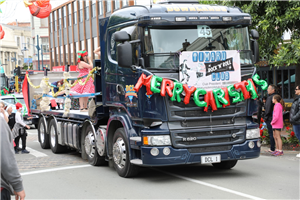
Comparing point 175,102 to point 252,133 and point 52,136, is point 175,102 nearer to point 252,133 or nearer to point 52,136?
point 252,133

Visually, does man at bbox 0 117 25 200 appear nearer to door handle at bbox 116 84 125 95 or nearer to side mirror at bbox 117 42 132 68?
side mirror at bbox 117 42 132 68

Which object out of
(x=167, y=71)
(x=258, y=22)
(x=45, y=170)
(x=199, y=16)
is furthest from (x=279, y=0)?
(x=45, y=170)

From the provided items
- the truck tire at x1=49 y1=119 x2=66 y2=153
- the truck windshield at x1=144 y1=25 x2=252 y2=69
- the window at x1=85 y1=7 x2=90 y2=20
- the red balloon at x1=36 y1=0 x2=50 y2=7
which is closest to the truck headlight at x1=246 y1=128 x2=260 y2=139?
the truck windshield at x1=144 y1=25 x2=252 y2=69

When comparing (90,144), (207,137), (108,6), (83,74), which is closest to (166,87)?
(207,137)

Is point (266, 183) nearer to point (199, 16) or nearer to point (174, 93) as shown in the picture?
point (174, 93)

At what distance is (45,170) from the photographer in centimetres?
934

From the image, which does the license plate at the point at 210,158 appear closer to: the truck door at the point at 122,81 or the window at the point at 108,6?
the truck door at the point at 122,81

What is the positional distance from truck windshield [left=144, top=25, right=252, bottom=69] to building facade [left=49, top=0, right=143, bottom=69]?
26289mm

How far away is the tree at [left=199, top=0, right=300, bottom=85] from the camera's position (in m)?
12.0

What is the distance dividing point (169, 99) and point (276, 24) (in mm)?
6920

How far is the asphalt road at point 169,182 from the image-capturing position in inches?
266

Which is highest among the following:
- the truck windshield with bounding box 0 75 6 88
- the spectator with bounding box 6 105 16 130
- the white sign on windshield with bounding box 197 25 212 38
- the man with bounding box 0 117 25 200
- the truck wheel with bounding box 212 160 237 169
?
the white sign on windshield with bounding box 197 25 212 38

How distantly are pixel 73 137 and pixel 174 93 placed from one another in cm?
434

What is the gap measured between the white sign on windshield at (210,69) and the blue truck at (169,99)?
65mm
